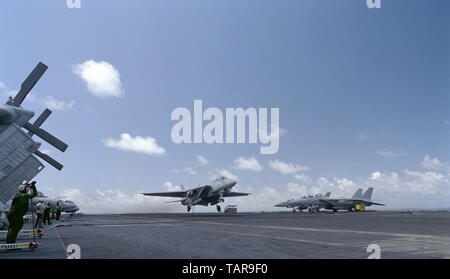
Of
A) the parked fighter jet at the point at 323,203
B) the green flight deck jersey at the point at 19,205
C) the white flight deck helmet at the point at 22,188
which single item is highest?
the white flight deck helmet at the point at 22,188

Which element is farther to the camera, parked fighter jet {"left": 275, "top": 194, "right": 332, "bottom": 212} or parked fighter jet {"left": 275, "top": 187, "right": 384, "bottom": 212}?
parked fighter jet {"left": 275, "top": 194, "right": 332, "bottom": 212}

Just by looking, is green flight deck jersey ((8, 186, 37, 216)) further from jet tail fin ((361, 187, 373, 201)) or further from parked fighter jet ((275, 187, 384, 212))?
jet tail fin ((361, 187, 373, 201))

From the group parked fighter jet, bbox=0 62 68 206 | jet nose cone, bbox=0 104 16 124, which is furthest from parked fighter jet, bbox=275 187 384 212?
jet nose cone, bbox=0 104 16 124

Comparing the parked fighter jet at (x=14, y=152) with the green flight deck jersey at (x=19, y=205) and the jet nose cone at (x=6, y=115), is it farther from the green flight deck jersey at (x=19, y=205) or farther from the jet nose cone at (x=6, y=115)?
the green flight deck jersey at (x=19, y=205)

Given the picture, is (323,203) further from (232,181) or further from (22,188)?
(22,188)

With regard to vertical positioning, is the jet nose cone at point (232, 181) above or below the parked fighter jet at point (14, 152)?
below

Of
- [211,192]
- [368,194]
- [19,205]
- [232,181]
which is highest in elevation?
[232,181]

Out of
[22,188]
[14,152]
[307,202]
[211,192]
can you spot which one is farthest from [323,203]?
[22,188]

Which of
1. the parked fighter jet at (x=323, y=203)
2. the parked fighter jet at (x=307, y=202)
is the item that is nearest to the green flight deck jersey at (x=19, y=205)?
the parked fighter jet at (x=323, y=203)

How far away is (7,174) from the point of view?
20859mm

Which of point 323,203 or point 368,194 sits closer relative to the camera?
point 323,203

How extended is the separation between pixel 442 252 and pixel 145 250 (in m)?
8.81
